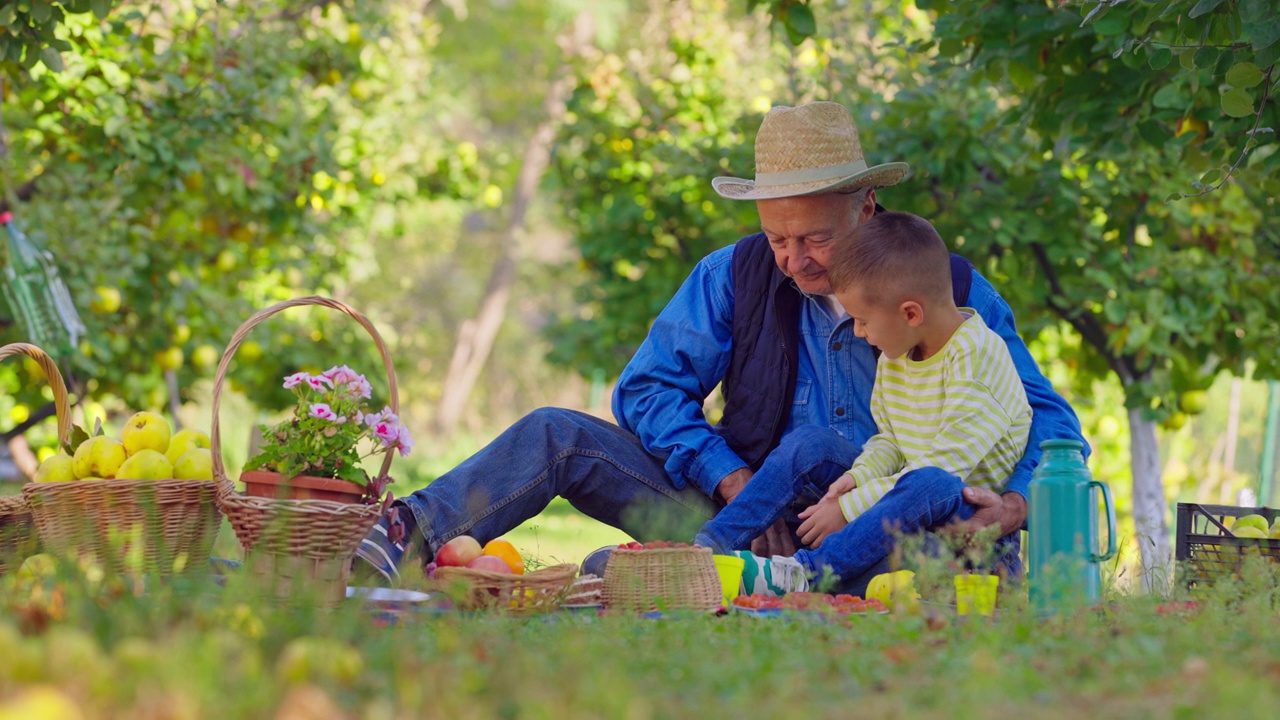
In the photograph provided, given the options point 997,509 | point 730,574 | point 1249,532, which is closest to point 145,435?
point 730,574

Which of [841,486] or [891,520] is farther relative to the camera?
[841,486]

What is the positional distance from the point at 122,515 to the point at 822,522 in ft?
5.67

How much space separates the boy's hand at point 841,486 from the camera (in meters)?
3.48

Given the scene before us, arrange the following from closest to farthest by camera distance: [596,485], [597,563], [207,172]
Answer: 1. [597,563]
2. [596,485]
3. [207,172]

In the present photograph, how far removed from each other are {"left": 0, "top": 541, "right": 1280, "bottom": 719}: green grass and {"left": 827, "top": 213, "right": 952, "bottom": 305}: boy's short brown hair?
1.13 metres

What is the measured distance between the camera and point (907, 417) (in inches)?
141

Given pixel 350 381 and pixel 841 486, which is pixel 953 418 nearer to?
pixel 841 486

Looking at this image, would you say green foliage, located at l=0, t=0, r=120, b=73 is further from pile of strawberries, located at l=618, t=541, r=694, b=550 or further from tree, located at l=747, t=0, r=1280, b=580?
tree, located at l=747, t=0, r=1280, b=580

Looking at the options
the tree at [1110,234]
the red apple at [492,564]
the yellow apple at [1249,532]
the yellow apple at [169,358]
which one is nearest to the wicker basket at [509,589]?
the red apple at [492,564]

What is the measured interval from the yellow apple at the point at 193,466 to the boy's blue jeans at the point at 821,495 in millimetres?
1239

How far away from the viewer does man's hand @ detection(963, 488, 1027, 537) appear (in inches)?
134

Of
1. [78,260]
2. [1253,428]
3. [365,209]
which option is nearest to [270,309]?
[78,260]

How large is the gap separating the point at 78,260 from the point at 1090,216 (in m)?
4.49

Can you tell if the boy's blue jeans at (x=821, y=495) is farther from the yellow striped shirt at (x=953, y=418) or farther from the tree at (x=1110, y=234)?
the tree at (x=1110, y=234)
